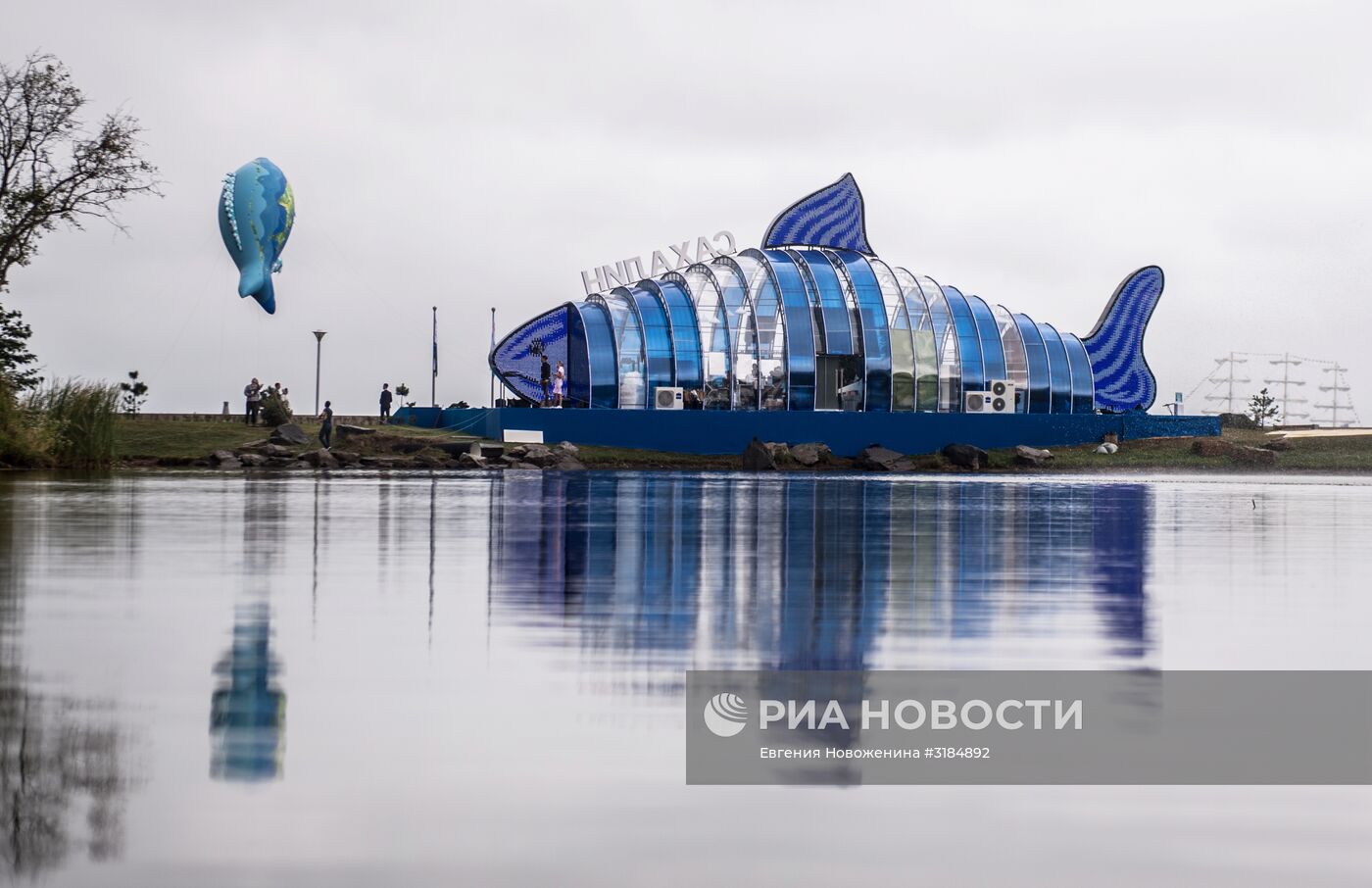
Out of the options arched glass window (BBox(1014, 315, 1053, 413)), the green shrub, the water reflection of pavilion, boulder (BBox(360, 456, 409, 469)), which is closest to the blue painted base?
arched glass window (BBox(1014, 315, 1053, 413))

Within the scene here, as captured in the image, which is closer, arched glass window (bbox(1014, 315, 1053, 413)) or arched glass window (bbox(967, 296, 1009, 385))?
arched glass window (bbox(967, 296, 1009, 385))

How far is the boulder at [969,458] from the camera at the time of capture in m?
52.1

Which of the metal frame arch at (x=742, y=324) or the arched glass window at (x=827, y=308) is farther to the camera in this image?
the arched glass window at (x=827, y=308)

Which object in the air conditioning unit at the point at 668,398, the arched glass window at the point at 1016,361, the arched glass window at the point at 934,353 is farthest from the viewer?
the arched glass window at the point at 1016,361

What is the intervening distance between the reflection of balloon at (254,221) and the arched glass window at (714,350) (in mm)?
17349

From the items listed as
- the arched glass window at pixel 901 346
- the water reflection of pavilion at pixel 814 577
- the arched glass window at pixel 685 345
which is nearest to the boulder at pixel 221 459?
the arched glass window at pixel 685 345

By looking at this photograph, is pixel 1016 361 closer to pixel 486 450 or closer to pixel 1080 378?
pixel 1080 378

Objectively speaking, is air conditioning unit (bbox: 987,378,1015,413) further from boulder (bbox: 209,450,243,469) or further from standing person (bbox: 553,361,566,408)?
boulder (bbox: 209,450,243,469)

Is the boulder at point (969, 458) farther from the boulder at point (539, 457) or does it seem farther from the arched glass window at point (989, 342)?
the boulder at point (539, 457)

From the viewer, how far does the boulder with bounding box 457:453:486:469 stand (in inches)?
1812

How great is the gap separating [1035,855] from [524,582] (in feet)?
25.7

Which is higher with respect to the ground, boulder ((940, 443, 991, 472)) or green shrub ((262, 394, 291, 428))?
green shrub ((262, 394, 291, 428))

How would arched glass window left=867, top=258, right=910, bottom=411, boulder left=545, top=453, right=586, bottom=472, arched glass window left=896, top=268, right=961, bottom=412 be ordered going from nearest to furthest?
boulder left=545, top=453, right=586, bottom=472
arched glass window left=867, top=258, right=910, bottom=411
arched glass window left=896, top=268, right=961, bottom=412

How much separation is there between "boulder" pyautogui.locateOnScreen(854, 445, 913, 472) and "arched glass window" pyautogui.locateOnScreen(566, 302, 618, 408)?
31.5ft
